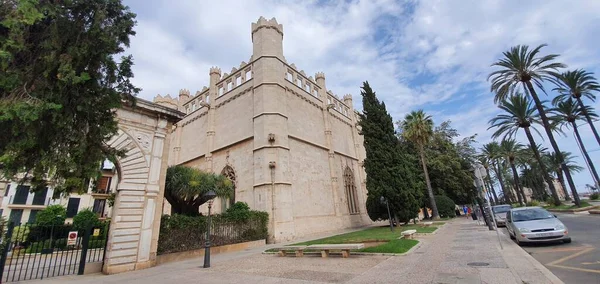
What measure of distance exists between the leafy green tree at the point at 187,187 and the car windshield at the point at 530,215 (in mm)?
14689

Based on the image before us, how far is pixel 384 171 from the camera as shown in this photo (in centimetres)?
2216

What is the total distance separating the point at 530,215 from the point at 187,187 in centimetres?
1599

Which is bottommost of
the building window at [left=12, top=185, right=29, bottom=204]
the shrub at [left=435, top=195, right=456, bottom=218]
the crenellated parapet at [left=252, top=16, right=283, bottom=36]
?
the shrub at [left=435, top=195, right=456, bottom=218]

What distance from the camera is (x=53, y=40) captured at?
403 cm

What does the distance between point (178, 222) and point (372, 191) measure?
52.3 ft

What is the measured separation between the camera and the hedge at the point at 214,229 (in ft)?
36.8

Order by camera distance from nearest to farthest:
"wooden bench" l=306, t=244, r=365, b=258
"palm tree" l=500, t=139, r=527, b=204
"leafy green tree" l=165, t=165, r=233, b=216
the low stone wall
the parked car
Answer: "wooden bench" l=306, t=244, r=365, b=258
the low stone wall
"leafy green tree" l=165, t=165, r=233, b=216
the parked car
"palm tree" l=500, t=139, r=527, b=204

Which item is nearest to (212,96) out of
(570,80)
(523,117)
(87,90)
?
(87,90)

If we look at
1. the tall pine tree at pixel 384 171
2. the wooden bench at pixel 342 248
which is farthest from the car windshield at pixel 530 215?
the tall pine tree at pixel 384 171

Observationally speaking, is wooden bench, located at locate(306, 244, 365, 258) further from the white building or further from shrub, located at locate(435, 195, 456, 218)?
shrub, located at locate(435, 195, 456, 218)

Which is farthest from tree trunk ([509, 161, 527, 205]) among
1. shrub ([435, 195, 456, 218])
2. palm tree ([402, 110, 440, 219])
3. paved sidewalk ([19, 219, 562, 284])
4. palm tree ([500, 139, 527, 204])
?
paved sidewalk ([19, 219, 562, 284])

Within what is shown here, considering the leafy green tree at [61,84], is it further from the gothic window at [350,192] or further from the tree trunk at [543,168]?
the tree trunk at [543,168]

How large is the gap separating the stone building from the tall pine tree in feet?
12.0

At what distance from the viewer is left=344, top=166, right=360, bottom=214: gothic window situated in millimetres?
26641
